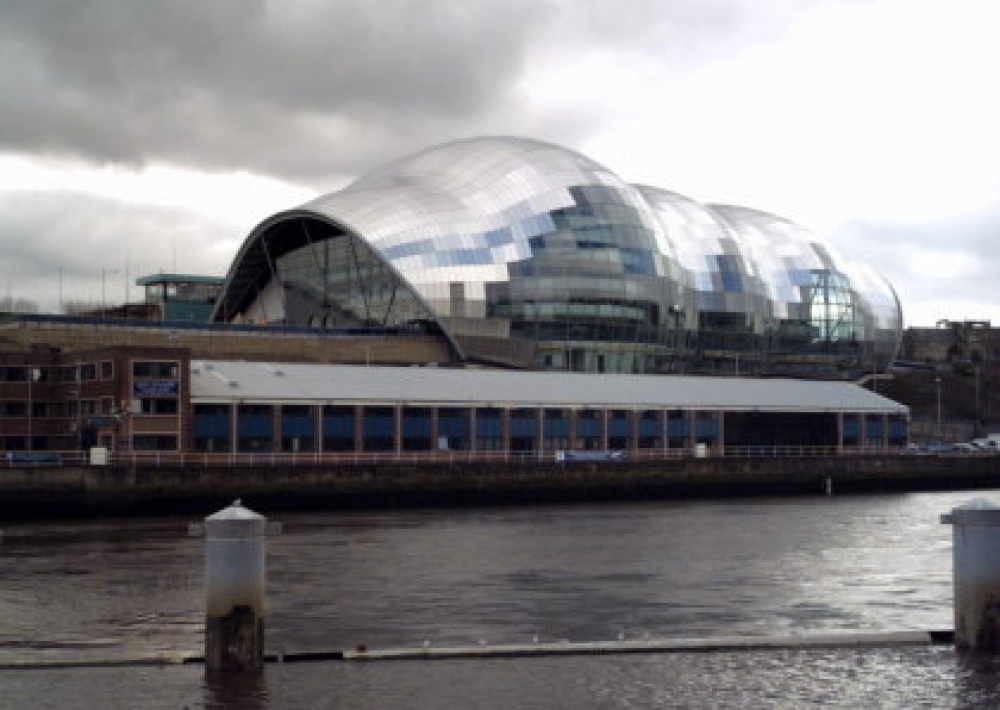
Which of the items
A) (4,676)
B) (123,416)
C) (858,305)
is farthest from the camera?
(858,305)

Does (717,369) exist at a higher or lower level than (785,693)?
higher

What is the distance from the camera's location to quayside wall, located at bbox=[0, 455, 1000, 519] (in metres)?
60.6

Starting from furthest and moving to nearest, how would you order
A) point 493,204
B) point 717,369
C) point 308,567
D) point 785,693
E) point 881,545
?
point 717,369, point 493,204, point 881,545, point 308,567, point 785,693

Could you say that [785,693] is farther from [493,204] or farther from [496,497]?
[493,204]

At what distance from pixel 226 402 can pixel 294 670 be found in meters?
56.4

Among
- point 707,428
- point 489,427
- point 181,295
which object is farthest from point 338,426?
point 181,295

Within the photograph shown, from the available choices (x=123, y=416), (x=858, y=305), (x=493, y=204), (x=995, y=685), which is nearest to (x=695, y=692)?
(x=995, y=685)

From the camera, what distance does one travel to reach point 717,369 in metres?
115

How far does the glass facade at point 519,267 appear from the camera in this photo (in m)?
97.9

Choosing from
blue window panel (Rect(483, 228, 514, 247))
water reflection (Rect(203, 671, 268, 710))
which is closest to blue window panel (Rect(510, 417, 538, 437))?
blue window panel (Rect(483, 228, 514, 247))

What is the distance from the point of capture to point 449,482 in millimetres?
72625

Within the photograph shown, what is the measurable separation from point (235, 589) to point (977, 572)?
899 centimetres

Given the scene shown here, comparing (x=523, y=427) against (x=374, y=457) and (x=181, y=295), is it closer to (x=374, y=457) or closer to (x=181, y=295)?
(x=374, y=457)

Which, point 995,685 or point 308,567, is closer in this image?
point 995,685
